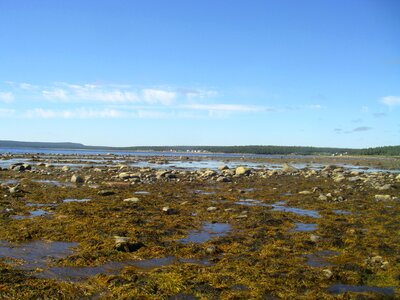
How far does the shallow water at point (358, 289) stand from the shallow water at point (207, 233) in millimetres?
4319

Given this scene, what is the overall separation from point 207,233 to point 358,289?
546 cm

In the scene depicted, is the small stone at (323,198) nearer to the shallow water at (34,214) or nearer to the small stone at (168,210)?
the small stone at (168,210)

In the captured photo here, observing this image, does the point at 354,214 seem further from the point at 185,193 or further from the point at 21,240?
the point at 21,240

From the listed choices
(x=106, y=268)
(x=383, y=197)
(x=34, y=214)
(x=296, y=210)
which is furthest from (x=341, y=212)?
(x=34, y=214)

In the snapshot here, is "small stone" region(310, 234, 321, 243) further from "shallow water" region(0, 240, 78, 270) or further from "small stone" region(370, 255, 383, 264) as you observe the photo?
"shallow water" region(0, 240, 78, 270)

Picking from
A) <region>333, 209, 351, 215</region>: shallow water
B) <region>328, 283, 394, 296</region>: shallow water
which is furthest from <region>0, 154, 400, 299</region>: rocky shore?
<region>333, 209, 351, 215</region>: shallow water

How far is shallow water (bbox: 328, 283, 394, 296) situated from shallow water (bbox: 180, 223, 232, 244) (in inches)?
170

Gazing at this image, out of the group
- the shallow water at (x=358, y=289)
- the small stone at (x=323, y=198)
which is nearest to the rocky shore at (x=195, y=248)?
the shallow water at (x=358, y=289)

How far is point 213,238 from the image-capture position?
11062 millimetres

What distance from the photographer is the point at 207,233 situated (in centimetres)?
1177

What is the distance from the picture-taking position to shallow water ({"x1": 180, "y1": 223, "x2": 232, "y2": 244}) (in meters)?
10.8

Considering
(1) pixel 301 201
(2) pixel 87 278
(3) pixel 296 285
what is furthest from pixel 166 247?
(1) pixel 301 201

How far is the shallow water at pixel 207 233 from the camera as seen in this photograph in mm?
10828

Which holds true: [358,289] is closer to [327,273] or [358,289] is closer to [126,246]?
[327,273]
